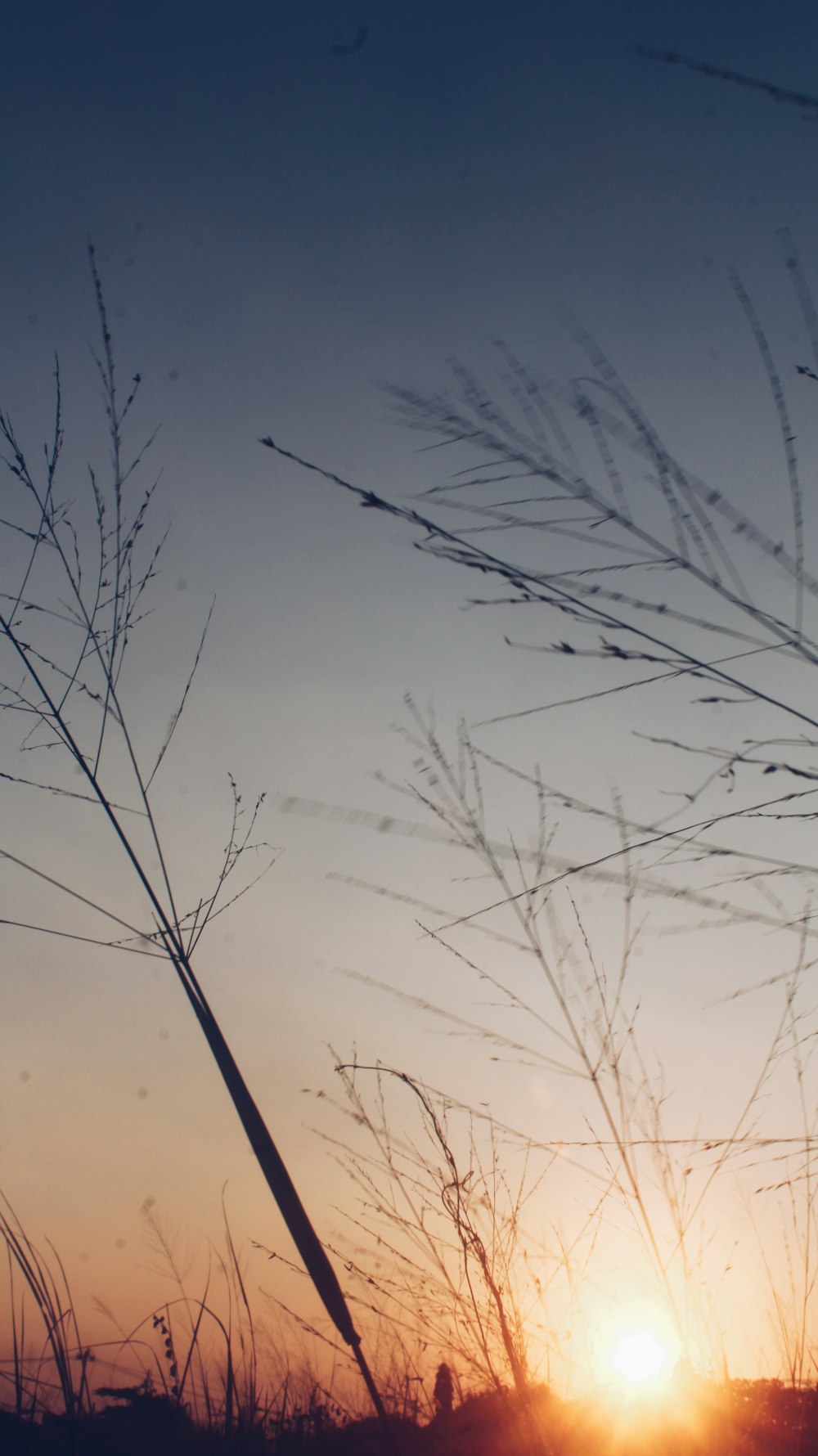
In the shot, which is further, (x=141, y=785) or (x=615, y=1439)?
(x=141, y=785)

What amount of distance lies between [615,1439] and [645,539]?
9.39ft

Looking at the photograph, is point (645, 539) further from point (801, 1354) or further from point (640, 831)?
point (801, 1354)

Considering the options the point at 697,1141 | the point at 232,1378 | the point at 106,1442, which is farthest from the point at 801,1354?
the point at 106,1442

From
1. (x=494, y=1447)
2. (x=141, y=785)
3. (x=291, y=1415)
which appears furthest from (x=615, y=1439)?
(x=141, y=785)

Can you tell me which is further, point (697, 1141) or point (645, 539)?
point (697, 1141)

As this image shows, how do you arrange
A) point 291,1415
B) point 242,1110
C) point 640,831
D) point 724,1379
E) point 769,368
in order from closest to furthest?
point 769,368, point 640,831, point 242,1110, point 724,1379, point 291,1415

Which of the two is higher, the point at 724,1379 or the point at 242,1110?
the point at 242,1110

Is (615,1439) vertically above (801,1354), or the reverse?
(801,1354)

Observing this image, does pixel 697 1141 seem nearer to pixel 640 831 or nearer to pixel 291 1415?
pixel 640 831

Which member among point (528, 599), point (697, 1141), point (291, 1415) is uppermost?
point (528, 599)

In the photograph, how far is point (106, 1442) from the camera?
2.70 m

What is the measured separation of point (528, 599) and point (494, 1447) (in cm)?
317

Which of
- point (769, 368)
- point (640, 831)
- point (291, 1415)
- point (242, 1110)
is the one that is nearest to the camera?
point (769, 368)

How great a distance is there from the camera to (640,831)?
60.6 inches
